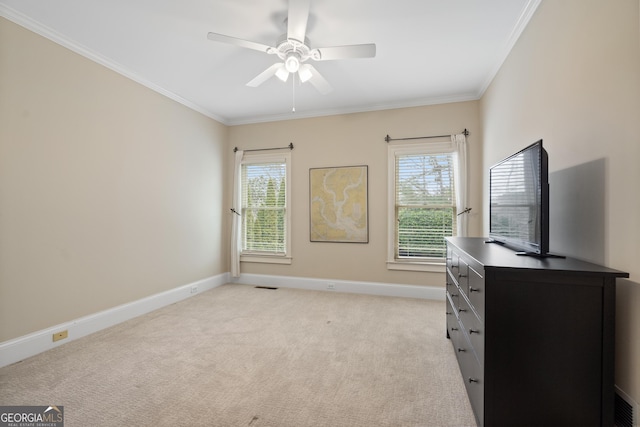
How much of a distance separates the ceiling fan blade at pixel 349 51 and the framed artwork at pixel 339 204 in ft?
6.70

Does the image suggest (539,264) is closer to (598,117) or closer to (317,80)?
(598,117)

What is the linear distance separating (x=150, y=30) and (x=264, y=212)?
2940mm

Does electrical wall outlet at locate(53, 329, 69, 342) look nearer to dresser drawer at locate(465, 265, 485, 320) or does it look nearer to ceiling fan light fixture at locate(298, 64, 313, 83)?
ceiling fan light fixture at locate(298, 64, 313, 83)

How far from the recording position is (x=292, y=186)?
469 centimetres

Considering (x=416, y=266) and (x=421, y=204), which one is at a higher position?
(x=421, y=204)

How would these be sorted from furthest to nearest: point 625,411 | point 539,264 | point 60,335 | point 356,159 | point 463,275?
1. point 356,159
2. point 60,335
3. point 463,275
4. point 539,264
5. point 625,411

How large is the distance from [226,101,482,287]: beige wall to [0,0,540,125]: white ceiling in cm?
34

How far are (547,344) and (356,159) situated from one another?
340cm

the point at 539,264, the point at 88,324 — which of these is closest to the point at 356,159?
the point at 539,264

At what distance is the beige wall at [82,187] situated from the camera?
7.60ft

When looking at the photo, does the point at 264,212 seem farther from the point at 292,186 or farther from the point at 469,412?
the point at 469,412

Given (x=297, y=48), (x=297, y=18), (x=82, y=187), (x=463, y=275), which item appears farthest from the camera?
(x=82, y=187)

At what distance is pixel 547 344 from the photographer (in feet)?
4.29

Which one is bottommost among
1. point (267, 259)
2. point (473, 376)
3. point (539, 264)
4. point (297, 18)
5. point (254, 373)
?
point (254, 373)
